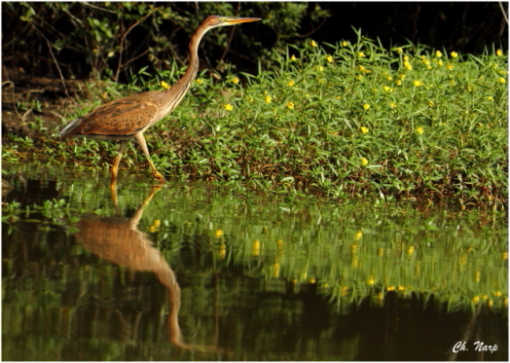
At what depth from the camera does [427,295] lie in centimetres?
466

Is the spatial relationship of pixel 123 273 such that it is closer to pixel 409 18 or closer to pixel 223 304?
pixel 223 304

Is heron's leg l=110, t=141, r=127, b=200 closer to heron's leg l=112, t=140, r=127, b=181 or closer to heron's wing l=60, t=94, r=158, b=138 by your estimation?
heron's leg l=112, t=140, r=127, b=181

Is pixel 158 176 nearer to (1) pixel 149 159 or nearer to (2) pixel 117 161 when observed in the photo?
(1) pixel 149 159

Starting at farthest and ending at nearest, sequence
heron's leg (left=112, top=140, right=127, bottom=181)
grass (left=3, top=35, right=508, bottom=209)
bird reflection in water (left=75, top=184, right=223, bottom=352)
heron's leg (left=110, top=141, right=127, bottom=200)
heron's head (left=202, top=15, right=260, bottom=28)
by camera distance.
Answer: heron's head (left=202, top=15, right=260, bottom=28)
heron's leg (left=112, top=140, right=127, bottom=181)
grass (left=3, top=35, right=508, bottom=209)
heron's leg (left=110, top=141, right=127, bottom=200)
bird reflection in water (left=75, top=184, right=223, bottom=352)

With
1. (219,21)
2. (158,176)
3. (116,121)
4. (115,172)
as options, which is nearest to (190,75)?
(219,21)

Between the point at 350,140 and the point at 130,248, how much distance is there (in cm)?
348

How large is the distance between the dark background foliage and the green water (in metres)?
4.42

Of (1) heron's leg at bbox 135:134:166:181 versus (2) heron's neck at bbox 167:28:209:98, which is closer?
(1) heron's leg at bbox 135:134:166:181

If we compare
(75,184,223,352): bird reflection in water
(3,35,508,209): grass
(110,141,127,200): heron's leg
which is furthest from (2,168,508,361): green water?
(3,35,508,209): grass

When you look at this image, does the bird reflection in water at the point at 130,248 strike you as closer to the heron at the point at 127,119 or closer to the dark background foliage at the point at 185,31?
the heron at the point at 127,119

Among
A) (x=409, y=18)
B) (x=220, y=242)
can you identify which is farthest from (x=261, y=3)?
(x=220, y=242)

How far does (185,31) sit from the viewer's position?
1382 cm

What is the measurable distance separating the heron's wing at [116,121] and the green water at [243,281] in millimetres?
1111

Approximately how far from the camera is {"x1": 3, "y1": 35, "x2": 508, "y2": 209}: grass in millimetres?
8000
